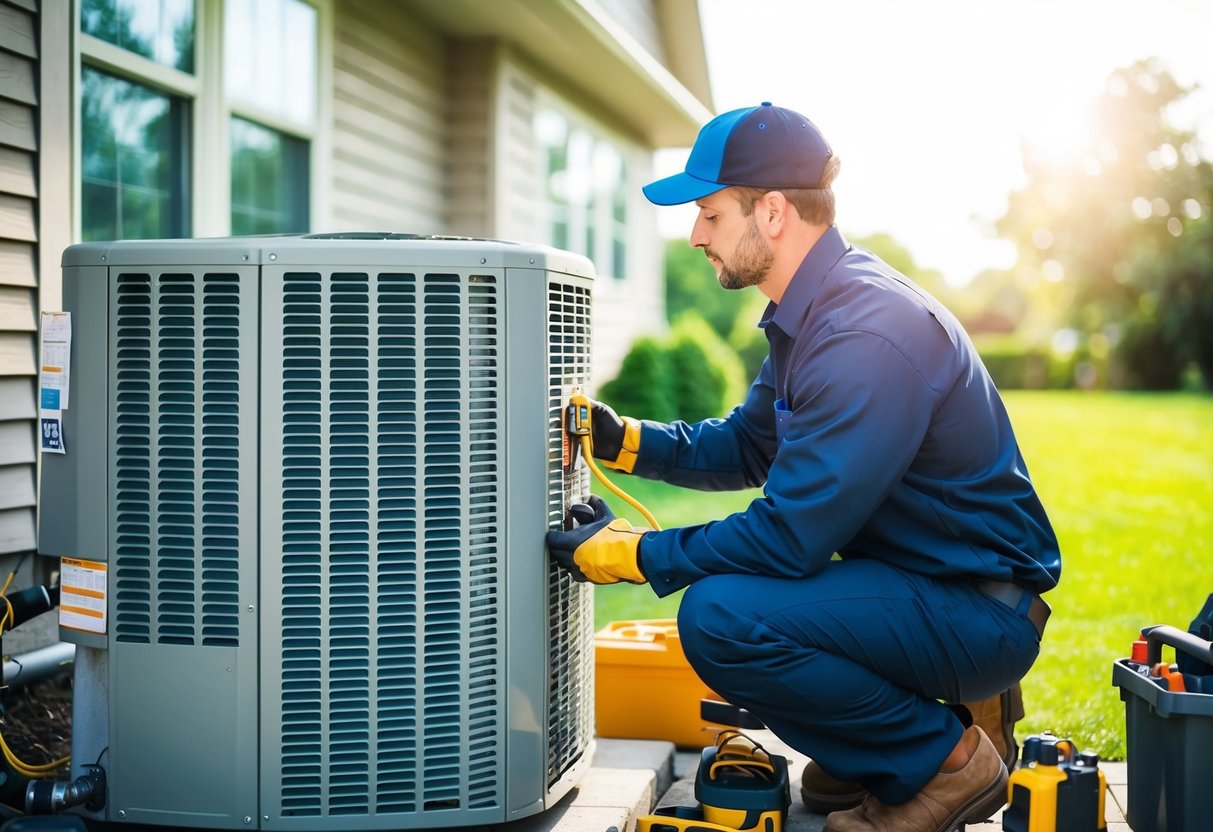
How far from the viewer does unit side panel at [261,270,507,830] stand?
2162 millimetres

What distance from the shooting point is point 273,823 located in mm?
2201

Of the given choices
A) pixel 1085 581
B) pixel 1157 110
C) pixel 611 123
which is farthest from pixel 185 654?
Result: pixel 1157 110

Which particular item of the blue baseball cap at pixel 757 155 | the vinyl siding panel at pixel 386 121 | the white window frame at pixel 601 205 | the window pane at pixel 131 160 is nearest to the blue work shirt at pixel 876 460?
the blue baseball cap at pixel 757 155

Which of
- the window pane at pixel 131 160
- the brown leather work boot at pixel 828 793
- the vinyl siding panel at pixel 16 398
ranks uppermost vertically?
the window pane at pixel 131 160

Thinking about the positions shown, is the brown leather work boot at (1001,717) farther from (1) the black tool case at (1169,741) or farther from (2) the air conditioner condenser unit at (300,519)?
(2) the air conditioner condenser unit at (300,519)

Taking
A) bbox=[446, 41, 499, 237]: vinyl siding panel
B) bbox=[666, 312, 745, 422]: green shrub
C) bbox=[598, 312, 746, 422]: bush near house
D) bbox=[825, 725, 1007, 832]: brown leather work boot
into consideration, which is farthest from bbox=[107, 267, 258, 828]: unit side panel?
bbox=[666, 312, 745, 422]: green shrub

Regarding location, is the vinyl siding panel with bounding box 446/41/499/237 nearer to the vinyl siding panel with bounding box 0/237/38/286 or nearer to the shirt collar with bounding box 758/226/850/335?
the vinyl siding panel with bounding box 0/237/38/286

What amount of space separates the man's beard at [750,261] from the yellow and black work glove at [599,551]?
0.61 metres

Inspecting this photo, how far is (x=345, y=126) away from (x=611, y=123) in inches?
183

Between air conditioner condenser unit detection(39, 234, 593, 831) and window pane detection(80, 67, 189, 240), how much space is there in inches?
77.2

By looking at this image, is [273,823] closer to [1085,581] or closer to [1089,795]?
[1089,795]

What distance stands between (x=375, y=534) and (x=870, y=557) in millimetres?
1033

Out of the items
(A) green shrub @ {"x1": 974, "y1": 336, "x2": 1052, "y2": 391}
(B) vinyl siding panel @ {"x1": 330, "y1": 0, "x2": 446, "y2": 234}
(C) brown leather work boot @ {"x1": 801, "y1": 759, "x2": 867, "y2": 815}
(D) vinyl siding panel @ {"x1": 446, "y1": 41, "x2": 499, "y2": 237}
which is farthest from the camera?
(A) green shrub @ {"x1": 974, "y1": 336, "x2": 1052, "y2": 391}

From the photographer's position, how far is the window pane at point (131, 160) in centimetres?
396
